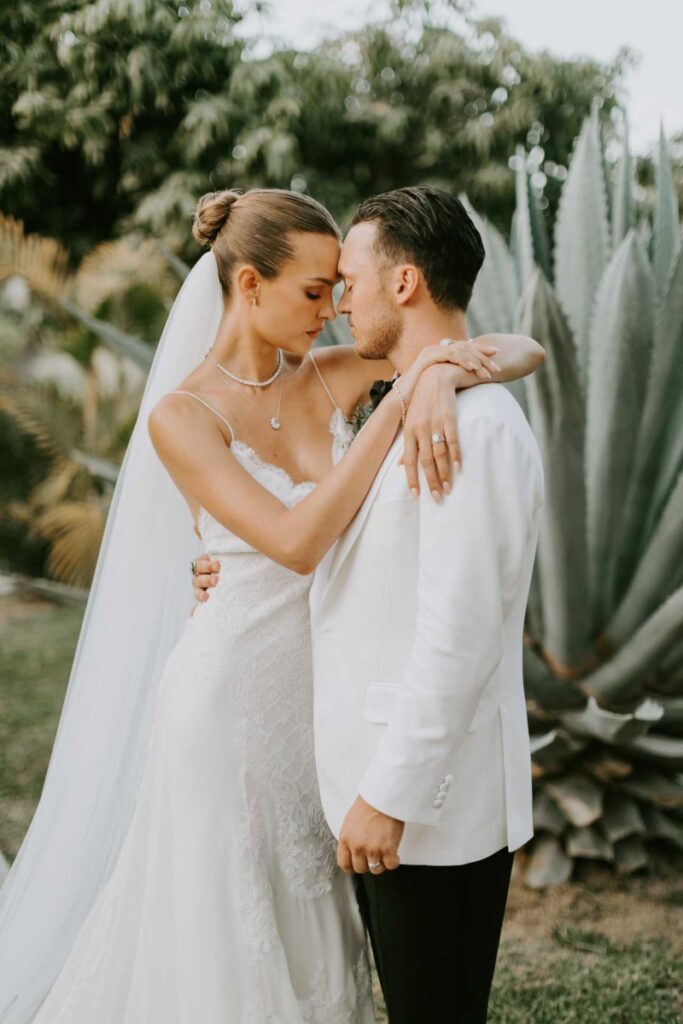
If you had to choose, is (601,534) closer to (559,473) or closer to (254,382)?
(559,473)

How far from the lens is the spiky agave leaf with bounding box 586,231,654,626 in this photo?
10.7 ft

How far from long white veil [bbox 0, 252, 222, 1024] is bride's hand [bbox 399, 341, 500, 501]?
902 millimetres

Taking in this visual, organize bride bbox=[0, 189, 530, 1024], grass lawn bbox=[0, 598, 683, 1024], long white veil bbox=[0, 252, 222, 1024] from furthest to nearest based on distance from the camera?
grass lawn bbox=[0, 598, 683, 1024]
long white veil bbox=[0, 252, 222, 1024]
bride bbox=[0, 189, 530, 1024]

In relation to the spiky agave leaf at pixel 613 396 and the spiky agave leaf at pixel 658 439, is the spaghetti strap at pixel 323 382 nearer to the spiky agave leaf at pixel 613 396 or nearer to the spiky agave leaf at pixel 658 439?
the spiky agave leaf at pixel 613 396

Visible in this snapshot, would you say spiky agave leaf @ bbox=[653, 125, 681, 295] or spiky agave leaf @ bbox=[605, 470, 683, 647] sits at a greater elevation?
spiky agave leaf @ bbox=[653, 125, 681, 295]

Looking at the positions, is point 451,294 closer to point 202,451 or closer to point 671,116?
point 202,451

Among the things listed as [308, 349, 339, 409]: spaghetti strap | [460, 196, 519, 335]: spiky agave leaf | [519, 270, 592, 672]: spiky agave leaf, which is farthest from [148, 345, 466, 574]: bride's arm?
[460, 196, 519, 335]: spiky agave leaf

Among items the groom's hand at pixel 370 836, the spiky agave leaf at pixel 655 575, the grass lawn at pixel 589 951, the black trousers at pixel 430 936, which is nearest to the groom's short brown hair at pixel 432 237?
the groom's hand at pixel 370 836

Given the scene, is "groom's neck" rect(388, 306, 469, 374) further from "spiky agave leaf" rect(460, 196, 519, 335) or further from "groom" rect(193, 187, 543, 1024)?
"spiky agave leaf" rect(460, 196, 519, 335)

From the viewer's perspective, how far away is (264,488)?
81.3 inches

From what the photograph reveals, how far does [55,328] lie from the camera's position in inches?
413

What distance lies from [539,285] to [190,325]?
1.17m

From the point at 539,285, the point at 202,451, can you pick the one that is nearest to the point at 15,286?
the point at 539,285

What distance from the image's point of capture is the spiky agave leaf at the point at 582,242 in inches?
143
